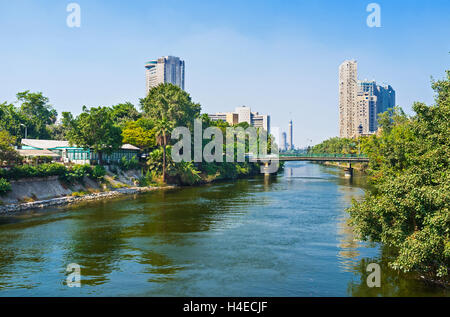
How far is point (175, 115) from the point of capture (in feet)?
359

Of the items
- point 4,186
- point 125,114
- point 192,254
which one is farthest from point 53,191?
point 125,114

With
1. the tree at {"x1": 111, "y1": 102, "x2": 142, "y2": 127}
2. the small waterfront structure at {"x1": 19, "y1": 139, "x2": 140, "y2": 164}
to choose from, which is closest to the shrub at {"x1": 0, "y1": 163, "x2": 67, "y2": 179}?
the small waterfront structure at {"x1": 19, "y1": 139, "x2": 140, "y2": 164}

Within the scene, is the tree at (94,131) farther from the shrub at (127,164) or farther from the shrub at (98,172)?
the shrub at (127,164)

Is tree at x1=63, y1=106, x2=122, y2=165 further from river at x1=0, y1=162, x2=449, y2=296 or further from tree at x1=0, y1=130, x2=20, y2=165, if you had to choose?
river at x1=0, y1=162, x2=449, y2=296

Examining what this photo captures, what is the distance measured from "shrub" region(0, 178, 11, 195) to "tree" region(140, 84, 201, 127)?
5380cm

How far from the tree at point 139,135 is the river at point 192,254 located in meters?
48.2

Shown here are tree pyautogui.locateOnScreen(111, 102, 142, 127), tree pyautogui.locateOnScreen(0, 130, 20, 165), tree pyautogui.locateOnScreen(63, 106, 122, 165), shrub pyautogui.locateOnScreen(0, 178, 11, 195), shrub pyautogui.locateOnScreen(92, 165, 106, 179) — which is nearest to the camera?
shrub pyautogui.locateOnScreen(0, 178, 11, 195)

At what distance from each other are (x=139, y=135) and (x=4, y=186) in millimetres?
51933

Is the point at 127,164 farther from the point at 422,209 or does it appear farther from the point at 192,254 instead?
the point at 422,209

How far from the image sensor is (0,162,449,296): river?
25578 mm

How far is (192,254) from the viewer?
33406 mm

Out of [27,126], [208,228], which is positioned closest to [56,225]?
[208,228]

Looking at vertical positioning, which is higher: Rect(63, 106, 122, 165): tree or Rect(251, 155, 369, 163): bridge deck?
Rect(63, 106, 122, 165): tree
